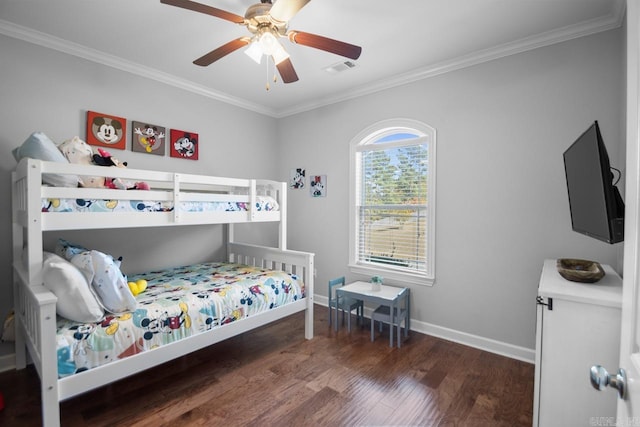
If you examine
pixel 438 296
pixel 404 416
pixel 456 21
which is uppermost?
pixel 456 21

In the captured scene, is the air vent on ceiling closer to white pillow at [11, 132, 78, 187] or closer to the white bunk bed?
the white bunk bed

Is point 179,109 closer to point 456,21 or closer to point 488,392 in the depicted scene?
point 456,21

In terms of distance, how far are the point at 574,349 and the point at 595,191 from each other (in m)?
0.69

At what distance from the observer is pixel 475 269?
266 cm

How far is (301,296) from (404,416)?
4.13 ft

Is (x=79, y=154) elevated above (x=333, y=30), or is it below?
below

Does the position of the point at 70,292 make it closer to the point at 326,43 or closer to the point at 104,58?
the point at 326,43

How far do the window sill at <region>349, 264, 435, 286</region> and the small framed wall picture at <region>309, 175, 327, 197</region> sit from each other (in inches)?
36.8

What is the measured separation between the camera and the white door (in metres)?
0.60

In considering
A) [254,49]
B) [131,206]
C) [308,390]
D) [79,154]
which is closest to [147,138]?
→ [79,154]

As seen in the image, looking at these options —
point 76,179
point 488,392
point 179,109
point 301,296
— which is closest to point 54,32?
point 179,109

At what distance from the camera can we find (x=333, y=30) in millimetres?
2232

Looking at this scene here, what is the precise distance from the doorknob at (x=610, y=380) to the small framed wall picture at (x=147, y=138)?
332 centimetres

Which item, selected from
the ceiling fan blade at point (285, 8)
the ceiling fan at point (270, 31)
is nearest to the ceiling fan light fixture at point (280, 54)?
the ceiling fan at point (270, 31)
